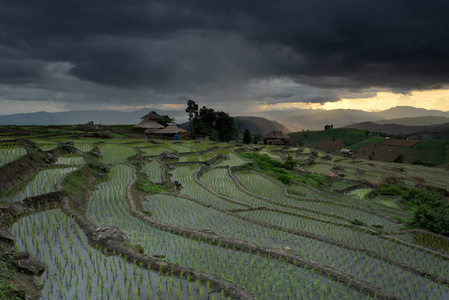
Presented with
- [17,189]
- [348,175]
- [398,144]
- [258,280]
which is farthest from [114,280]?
[398,144]

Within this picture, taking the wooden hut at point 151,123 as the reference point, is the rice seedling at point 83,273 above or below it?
below

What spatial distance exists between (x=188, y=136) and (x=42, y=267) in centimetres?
4629

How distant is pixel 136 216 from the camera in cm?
880

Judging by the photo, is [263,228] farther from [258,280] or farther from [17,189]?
[17,189]

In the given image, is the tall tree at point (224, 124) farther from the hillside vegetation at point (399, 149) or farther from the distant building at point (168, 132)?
the hillside vegetation at point (399, 149)

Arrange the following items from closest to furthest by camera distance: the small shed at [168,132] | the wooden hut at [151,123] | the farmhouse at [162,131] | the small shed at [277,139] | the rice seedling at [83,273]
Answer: the rice seedling at [83,273] → the small shed at [168,132] → the farmhouse at [162,131] → the wooden hut at [151,123] → the small shed at [277,139]

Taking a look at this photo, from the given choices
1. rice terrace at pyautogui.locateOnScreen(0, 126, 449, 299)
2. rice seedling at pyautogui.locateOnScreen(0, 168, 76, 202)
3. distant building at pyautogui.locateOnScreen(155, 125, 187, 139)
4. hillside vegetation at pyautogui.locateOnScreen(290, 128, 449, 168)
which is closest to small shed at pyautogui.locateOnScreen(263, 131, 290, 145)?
hillside vegetation at pyautogui.locateOnScreen(290, 128, 449, 168)

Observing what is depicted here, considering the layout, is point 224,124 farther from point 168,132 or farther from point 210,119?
point 168,132

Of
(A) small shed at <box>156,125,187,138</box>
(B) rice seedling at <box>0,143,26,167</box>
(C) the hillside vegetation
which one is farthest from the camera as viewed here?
(C) the hillside vegetation

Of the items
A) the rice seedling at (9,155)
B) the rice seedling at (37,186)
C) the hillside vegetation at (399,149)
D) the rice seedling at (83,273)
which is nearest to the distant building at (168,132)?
the rice seedling at (9,155)

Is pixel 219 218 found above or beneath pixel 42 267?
beneath

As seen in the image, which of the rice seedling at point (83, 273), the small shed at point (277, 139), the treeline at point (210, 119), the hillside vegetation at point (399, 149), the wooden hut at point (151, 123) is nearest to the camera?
the rice seedling at point (83, 273)

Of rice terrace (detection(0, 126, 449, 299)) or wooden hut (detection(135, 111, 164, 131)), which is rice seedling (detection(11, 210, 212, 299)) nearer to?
rice terrace (detection(0, 126, 449, 299))

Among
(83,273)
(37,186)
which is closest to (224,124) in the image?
(37,186)
